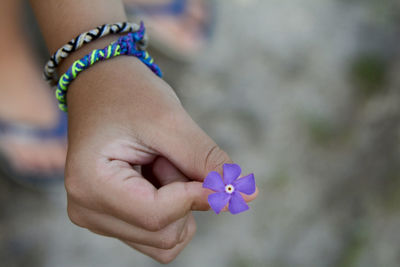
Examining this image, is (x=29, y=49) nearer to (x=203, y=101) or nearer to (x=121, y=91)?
(x=203, y=101)

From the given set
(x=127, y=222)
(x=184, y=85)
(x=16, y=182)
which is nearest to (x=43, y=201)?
(x=16, y=182)

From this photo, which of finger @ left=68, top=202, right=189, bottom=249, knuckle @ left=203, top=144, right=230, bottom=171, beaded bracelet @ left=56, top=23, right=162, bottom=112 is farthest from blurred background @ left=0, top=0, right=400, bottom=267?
knuckle @ left=203, top=144, right=230, bottom=171

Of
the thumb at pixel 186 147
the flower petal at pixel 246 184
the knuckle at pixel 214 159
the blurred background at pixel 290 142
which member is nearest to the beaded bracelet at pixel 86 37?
the thumb at pixel 186 147

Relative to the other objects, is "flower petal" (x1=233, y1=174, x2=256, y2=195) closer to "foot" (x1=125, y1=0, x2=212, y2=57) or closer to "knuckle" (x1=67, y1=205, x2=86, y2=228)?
"knuckle" (x1=67, y1=205, x2=86, y2=228)

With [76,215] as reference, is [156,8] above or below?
above

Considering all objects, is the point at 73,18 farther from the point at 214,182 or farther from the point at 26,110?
the point at 26,110

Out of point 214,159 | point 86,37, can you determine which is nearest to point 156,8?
point 86,37
